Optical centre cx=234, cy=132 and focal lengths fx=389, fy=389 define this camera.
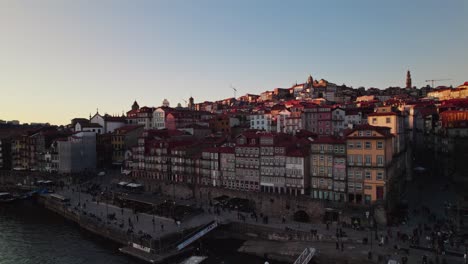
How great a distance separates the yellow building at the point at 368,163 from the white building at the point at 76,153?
73.2 metres

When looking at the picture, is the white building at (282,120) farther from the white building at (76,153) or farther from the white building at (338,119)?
the white building at (76,153)

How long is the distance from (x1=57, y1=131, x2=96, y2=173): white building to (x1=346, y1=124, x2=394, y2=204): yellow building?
240ft

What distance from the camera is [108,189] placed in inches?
3366

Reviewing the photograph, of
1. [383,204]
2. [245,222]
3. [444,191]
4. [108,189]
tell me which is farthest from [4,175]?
[444,191]

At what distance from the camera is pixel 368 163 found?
56000mm

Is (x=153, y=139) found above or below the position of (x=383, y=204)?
above

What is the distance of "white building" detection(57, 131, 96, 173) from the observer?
101 metres

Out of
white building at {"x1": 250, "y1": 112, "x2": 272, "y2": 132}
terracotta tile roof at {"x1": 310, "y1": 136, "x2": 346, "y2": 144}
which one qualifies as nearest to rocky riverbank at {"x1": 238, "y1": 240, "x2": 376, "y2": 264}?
terracotta tile roof at {"x1": 310, "y1": 136, "x2": 346, "y2": 144}

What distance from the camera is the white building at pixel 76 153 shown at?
101m

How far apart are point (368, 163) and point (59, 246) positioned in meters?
47.0

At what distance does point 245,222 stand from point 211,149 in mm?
20682

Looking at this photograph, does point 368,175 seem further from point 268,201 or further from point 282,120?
point 282,120

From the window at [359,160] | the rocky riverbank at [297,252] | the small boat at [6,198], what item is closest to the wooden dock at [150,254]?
the rocky riverbank at [297,252]

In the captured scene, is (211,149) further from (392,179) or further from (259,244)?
(392,179)
